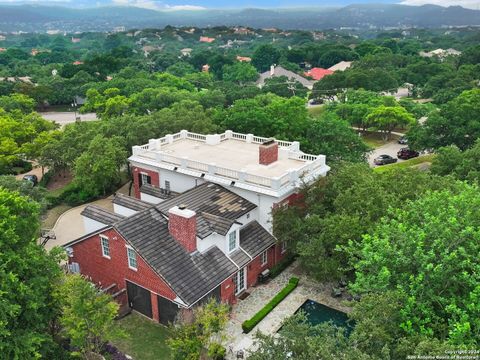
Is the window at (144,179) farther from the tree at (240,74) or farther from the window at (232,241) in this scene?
the tree at (240,74)

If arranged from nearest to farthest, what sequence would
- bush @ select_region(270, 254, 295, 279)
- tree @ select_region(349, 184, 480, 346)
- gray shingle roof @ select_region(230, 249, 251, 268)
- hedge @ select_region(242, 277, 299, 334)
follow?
tree @ select_region(349, 184, 480, 346)
hedge @ select_region(242, 277, 299, 334)
gray shingle roof @ select_region(230, 249, 251, 268)
bush @ select_region(270, 254, 295, 279)

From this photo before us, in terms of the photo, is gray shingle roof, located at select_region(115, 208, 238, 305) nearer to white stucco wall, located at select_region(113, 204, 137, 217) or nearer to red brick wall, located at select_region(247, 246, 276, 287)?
red brick wall, located at select_region(247, 246, 276, 287)

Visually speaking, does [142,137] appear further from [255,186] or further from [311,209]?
[311,209]

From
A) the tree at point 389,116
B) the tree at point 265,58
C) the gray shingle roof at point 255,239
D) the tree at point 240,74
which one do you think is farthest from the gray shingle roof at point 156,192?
the tree at point 265,58

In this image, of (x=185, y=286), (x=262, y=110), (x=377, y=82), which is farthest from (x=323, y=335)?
(x=377, y=82)

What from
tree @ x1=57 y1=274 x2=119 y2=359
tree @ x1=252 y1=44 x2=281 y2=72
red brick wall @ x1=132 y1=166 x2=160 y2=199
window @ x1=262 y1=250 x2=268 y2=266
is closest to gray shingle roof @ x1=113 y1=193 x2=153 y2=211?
red brick wall @ x1=132 y1=166 x2=160 y2=199

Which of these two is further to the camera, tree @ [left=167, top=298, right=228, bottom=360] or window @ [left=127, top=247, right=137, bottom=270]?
window @ [left=127, top=247, right=137, bottom=270]
